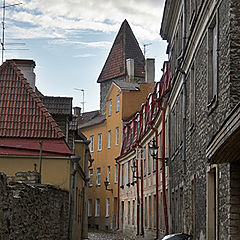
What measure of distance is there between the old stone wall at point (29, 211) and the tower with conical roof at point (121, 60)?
45627 mm

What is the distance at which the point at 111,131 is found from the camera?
184 ft

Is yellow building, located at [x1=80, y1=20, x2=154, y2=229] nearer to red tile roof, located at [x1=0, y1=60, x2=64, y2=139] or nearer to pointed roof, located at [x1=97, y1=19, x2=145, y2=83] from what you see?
pointed roof, located at [x1=97, y1=19, x2=145, y2=83]

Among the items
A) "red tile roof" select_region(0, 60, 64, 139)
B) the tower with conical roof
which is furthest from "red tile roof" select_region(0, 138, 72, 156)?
the tower with conical roof

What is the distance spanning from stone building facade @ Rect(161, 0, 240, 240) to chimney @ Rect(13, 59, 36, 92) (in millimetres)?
6044

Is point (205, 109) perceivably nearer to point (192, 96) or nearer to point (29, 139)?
point (192, 96)

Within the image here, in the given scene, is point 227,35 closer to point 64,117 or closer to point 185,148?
point 185,148

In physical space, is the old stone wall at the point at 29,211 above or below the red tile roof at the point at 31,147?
below

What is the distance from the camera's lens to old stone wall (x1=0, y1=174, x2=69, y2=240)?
38.2 ft

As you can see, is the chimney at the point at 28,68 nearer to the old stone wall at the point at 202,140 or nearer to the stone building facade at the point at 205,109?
the stone building facade at the point at 205,109

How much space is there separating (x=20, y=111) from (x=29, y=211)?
1067 centimetres

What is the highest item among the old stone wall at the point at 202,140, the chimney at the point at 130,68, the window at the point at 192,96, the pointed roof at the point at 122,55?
the pointed roof at the point at 122,55

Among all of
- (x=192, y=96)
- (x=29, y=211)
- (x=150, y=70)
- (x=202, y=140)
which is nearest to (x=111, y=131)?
(x=150, y=70)

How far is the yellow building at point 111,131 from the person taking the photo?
53250mm

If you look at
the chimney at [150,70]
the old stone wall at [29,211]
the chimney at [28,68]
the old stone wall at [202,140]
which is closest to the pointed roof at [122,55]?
the chimney at [150,70]
